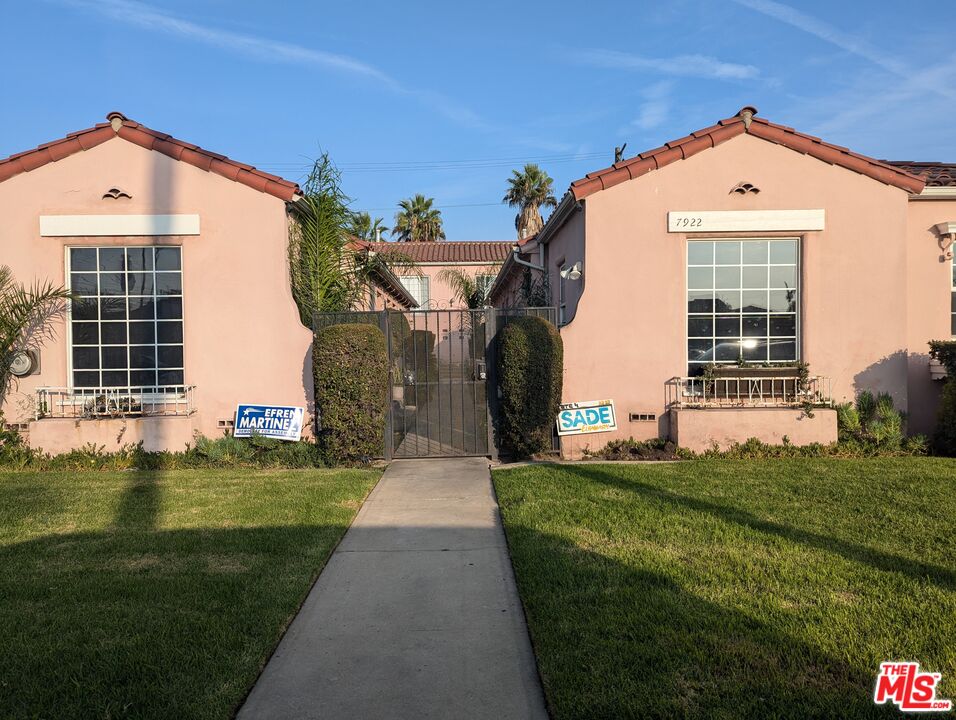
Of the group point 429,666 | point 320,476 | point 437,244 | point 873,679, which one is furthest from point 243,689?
point 437,244

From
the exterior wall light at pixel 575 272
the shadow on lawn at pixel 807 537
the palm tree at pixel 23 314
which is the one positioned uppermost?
the exterior wall light at pixel 575 272

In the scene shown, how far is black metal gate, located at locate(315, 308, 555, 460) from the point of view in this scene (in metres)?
10.0

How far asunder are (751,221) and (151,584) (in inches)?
344

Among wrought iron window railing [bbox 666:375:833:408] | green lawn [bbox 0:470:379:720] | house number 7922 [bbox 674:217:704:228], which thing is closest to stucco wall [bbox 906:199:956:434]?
wrought iron window railing [bbox 666:375:833:408]

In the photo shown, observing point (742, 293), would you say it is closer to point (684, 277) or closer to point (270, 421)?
point (684, 277)

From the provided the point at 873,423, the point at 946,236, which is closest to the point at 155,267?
the point at 873,423

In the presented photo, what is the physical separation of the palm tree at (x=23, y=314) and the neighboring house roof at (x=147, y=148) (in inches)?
59.5

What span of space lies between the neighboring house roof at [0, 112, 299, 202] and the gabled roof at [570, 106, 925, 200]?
4.28 m

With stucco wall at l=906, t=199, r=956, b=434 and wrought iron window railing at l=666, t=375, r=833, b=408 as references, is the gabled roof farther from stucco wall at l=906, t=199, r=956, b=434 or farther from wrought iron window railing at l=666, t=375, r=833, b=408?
wrought iron window railing at l=666, t=375, r=833, b=408

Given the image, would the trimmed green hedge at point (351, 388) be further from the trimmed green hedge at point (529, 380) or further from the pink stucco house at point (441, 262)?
the pink stucco house at point (441, 262)

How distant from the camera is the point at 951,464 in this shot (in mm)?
9000

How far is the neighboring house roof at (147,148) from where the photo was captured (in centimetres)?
997

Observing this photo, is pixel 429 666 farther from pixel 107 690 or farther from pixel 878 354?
pixel 878 354

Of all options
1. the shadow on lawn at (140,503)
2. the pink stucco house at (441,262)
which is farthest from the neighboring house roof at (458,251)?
the shadow on lawn at (140,503)
